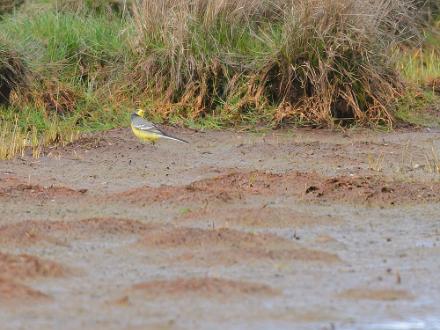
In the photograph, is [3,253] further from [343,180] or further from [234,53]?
[234,53]

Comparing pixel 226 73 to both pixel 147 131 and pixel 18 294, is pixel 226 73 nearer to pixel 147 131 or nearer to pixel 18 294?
pixel 147 131

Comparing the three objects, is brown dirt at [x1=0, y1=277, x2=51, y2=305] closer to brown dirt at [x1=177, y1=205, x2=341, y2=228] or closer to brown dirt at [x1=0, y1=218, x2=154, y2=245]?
brown dirt at [x1=0, y1=218, x2=154, y2=245]

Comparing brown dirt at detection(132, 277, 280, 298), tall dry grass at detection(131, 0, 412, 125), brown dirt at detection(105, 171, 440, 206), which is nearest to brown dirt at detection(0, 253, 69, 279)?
brown dirt at detection(132, 277, 280, 298)

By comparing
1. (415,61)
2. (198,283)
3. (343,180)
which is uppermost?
(198,283)

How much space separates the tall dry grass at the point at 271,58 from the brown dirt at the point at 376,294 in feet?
21.3

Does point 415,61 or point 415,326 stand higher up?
point 415,326

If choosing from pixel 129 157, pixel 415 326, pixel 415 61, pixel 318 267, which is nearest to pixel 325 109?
pixel 129 157

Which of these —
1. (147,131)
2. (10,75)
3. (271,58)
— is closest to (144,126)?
(147,131)

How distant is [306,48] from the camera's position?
43.9 feet

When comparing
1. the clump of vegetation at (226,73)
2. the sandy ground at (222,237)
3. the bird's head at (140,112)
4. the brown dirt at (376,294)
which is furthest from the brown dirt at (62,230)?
the bird's head at (140,112)

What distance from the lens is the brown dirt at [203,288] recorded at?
6711 millimetres

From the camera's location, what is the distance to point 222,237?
7.97m

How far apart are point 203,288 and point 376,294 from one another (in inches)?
40.3

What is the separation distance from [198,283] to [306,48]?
6954 millimetres
